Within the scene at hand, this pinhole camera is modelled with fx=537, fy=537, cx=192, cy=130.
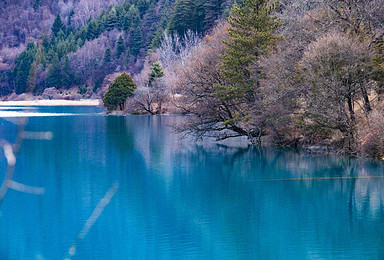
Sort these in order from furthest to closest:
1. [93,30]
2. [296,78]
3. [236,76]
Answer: [93,30] → [236,76] → [296,78]

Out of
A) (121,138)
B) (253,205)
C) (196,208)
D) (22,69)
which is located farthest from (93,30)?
(196,208)

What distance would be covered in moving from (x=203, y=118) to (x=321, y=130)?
8754 mm

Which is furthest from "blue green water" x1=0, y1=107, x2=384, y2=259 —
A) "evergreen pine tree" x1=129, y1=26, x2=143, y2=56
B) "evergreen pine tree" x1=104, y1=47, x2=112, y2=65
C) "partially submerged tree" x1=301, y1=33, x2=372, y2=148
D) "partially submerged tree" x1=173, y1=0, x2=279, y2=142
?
"evergreen pine tree" x1=104, y1=47, x2=112, y2=65

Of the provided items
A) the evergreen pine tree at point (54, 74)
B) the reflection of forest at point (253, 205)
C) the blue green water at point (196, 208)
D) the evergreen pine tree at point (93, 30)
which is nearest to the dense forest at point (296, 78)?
the blue green water at point (196, 208)

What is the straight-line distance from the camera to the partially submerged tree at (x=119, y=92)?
2982 inches

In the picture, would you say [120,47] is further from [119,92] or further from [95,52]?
[119,92]

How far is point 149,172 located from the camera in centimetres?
2505

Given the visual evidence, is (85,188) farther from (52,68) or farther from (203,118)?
(52,68)

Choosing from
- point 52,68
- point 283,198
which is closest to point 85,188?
point 283,198

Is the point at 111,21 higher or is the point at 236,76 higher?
the point at 111,21

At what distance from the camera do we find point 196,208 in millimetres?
17344

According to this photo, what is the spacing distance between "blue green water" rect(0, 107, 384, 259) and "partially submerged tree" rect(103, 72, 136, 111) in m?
44.5

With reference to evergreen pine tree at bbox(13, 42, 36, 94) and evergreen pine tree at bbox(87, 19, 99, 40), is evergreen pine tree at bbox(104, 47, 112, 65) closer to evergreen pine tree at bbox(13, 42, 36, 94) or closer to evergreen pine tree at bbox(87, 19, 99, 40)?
evergreen pine tree at bbox(87, 19, 99, 40)

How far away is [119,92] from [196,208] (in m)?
60.3
